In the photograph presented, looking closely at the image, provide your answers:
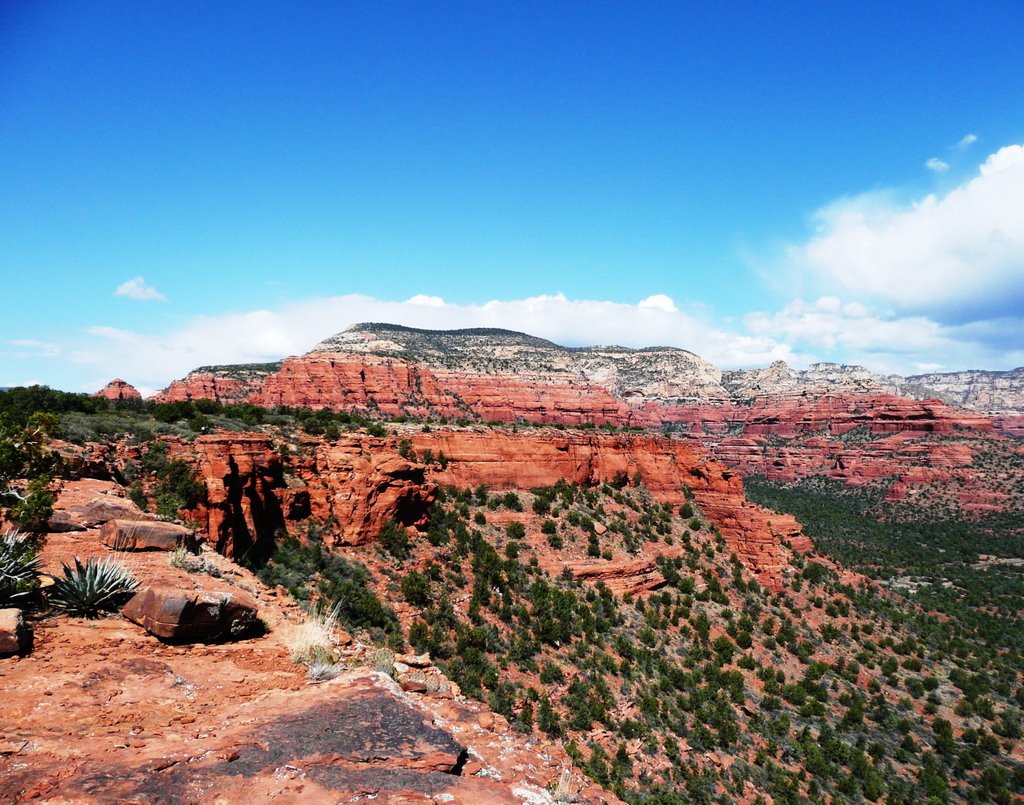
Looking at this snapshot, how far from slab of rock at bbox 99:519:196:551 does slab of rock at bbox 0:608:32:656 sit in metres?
3.86

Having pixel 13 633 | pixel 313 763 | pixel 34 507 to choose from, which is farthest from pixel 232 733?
pixel 34 507

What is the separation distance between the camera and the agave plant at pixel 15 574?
23.2ft

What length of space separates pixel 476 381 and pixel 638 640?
282 ft

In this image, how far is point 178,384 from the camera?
95.8 m

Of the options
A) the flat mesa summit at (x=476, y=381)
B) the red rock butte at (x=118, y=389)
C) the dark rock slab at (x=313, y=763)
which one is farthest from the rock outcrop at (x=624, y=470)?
the red rock butte at (x=118, y=389)

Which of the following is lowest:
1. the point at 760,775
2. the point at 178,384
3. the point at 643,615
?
the point at 760,775

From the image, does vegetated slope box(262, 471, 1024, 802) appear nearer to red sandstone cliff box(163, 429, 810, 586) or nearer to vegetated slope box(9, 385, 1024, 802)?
vegetated slope box(9, 385, 1024, 802)

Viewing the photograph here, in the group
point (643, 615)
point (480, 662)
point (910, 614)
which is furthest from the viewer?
point (910, 614)

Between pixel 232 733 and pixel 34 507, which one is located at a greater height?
pixel 34 507

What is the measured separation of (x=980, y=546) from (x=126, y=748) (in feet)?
340

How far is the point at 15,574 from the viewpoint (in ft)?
24.0

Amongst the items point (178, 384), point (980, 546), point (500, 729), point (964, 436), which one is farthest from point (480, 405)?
point (964, 436)

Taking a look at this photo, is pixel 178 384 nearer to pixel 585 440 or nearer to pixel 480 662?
pixel 585 440

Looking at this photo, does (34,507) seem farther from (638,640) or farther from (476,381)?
(476,381)
